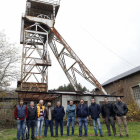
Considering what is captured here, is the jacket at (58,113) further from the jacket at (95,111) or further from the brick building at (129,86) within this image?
the brick building at (129,86)

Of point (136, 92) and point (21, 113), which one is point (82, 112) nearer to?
point (21, 113)

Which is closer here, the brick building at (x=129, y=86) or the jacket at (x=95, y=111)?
the jacket at (x=95, y=111)

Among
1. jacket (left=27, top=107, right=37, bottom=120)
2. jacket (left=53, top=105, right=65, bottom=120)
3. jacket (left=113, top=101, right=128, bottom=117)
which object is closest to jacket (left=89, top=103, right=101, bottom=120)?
jacket (left=113, top=101, right=128, bottom=117)

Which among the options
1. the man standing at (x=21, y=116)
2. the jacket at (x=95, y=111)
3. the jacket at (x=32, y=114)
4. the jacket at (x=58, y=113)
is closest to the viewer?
the man standing at (x=21, y=116)

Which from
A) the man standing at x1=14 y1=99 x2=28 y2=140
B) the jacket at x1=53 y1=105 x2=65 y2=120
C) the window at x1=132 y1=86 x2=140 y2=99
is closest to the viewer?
the man standing at x1=14 y1=99 x2=28 y2=140

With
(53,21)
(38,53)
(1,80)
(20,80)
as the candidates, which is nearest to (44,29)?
(53,21)

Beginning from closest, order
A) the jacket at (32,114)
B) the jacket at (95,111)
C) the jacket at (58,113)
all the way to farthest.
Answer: the jacket at (32,114)
the jacket at (95,111)
the jacket at (58,113)

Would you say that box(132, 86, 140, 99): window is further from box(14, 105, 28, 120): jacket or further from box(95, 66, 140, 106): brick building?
box(14, 105, 28, 120): jacket

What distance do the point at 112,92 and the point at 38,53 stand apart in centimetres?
1158

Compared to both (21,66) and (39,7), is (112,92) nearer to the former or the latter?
(21,66)

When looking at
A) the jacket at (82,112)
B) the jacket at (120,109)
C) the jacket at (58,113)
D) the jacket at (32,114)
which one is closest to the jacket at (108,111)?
the jacket at (120,109)

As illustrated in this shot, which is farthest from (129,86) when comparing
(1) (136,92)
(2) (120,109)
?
(2) (120,109)

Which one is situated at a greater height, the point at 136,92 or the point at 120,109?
the point at 136,92

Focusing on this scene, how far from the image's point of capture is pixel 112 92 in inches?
803
